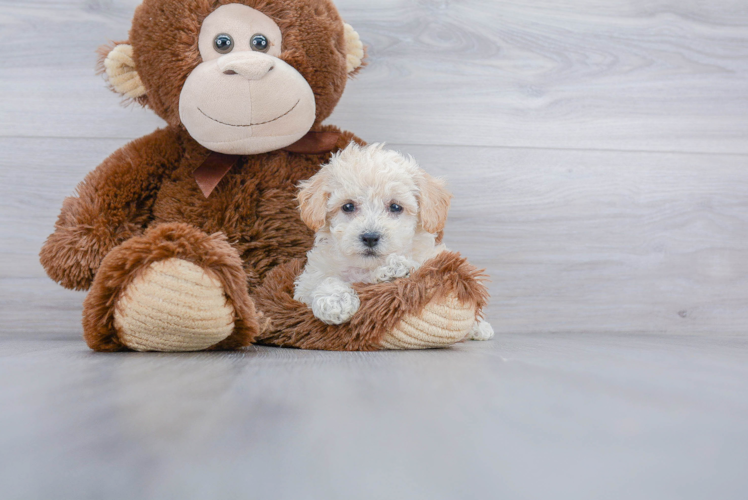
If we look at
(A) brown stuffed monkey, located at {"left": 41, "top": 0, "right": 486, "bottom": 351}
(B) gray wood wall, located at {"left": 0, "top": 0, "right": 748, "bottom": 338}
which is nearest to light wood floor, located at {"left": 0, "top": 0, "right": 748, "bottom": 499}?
(B) gray wood wall, located at {"left": 0, "top": 0, "right": 748, "bottom": 338}

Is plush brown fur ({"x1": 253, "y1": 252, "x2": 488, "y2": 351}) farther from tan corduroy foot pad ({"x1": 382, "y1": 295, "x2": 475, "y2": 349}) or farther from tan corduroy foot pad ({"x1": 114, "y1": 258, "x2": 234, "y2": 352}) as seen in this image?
tan corduroy foot pad ({"x1": 114, "y1": 258, "x2": 234, "y2": 352})

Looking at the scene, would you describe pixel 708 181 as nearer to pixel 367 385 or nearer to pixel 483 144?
pixel 483 144

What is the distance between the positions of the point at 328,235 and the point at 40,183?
0.78 metres

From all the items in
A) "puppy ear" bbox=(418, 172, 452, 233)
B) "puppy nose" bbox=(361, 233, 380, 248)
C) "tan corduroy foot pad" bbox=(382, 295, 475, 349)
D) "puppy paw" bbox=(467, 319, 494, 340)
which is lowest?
"puppy paw" bbox=(467, 319, 494, 340)

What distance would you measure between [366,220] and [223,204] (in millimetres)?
305

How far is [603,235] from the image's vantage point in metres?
1.44

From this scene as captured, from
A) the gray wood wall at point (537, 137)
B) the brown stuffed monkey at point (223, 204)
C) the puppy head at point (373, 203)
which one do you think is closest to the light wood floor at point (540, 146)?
the gray wood wall at point (537, 137)

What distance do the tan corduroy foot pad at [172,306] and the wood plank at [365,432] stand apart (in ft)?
0.27

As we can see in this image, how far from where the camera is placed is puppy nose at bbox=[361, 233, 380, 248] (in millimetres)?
897

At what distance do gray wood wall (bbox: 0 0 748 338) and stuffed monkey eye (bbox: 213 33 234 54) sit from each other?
1.38 feet

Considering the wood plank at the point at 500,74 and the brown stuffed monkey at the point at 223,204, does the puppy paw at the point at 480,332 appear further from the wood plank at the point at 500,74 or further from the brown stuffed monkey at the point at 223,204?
the wood plank at the point at 500,74

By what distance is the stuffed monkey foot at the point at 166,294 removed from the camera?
74 centimetres

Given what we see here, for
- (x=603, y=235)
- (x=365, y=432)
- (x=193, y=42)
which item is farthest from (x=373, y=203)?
(x=603, y=235)

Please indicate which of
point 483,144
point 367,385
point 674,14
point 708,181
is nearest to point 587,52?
point 674,14
